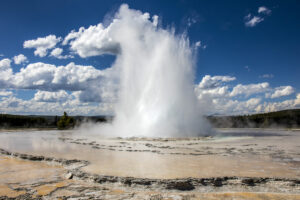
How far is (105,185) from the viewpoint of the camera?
5504 millimetres

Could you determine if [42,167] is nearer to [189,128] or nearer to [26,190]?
[26,190]

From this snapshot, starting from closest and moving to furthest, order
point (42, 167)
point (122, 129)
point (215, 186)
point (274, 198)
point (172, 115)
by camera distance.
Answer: point (274, 198), point (215, 186), point (42, 167), point (172, 115), point (122, 129)

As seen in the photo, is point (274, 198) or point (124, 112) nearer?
point (274, 198)

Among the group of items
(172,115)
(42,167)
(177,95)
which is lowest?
→ (42,167)

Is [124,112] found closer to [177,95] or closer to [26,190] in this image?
[177,95]

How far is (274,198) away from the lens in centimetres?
471

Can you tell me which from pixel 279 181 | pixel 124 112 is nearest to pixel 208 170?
pixel 279 181

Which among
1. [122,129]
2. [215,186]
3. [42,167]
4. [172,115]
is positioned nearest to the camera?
[215,186]

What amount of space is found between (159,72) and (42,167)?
15.5m

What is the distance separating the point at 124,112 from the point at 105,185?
17970mm

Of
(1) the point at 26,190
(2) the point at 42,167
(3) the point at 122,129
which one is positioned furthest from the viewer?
(3) the point at 122,129

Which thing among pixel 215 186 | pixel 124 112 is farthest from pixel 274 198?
pixel 124 112

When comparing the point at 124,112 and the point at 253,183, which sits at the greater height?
the point at 124,112

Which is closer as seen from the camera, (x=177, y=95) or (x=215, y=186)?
(x=215, y=186)
